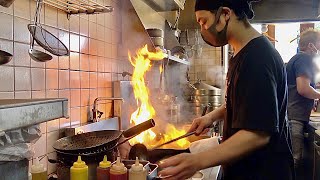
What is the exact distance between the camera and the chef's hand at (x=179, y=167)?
1183 millimetres

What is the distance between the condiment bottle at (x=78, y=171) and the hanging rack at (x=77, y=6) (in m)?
0.92

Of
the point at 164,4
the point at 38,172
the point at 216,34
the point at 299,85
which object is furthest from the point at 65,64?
the point at 299,85

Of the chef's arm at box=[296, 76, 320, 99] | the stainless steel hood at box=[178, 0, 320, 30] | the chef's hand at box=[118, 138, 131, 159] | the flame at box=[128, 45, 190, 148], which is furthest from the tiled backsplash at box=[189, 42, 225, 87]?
the chef's hand at box=[118, 138, 131, 159]

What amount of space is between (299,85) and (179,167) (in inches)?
117

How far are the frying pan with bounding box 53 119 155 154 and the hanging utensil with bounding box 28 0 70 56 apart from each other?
450 millimetres

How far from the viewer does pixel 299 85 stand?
12.2 feet

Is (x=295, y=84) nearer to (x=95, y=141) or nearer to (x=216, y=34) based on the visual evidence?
(x=216, y=34)

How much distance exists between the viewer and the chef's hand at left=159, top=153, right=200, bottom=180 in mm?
1183

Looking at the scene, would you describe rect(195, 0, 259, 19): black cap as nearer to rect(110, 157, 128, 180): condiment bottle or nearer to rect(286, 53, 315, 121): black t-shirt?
rect(110, 157, 128, 180): condiment bottle

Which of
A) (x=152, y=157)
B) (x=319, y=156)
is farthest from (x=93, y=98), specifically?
(x=319, y=156)

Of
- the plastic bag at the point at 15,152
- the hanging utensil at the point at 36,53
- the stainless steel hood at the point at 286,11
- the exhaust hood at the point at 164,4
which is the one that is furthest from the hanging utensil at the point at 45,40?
the stainless steel hood at the point at 286,11

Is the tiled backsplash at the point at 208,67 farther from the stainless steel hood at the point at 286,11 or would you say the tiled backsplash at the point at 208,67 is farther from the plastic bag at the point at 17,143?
the plastic bag at the point at 17,143

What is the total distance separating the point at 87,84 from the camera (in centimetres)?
220

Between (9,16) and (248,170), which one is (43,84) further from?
(248,170)
